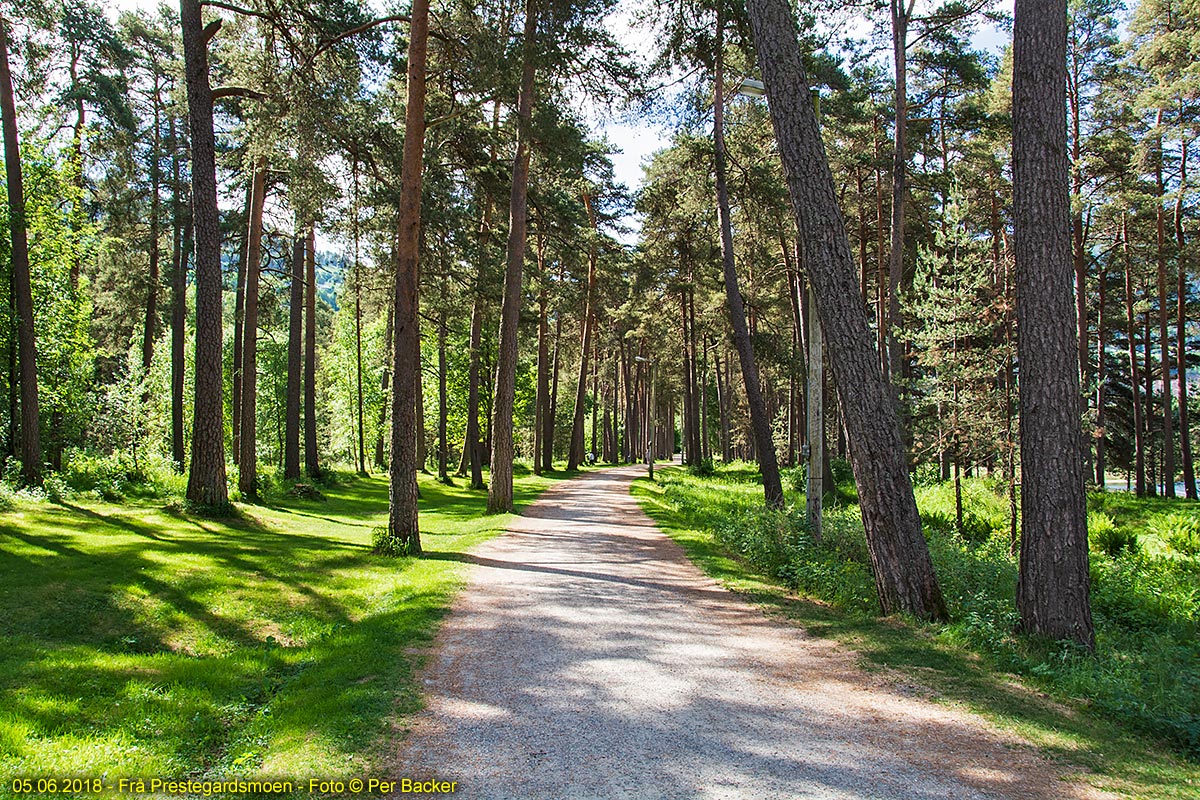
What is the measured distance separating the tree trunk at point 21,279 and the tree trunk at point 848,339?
45.6ft

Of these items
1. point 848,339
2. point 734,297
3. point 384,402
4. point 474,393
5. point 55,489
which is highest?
point 734,297

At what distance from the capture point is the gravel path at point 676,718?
3502mm

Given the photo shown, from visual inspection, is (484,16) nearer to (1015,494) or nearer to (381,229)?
(381,229)

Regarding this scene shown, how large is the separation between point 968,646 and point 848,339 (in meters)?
3.09

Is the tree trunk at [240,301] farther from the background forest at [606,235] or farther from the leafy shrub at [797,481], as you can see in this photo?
the leafy shrub at [797,481]

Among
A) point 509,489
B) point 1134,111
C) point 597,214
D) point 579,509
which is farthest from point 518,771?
point 597,214

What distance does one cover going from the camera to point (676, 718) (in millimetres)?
4371

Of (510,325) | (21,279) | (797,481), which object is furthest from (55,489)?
(797,481)

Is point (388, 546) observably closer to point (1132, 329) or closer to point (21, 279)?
point (21, 279)

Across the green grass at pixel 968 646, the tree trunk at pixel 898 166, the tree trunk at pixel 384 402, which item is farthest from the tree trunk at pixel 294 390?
the tree trunk at pixel 898 166

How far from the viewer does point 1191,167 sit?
18.4 meters

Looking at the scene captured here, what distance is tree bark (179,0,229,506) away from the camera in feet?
40.7

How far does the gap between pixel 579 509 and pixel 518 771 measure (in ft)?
47.5

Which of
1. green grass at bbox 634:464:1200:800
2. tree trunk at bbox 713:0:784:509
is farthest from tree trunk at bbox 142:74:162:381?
green grass at bbox 634:464:1200:800
